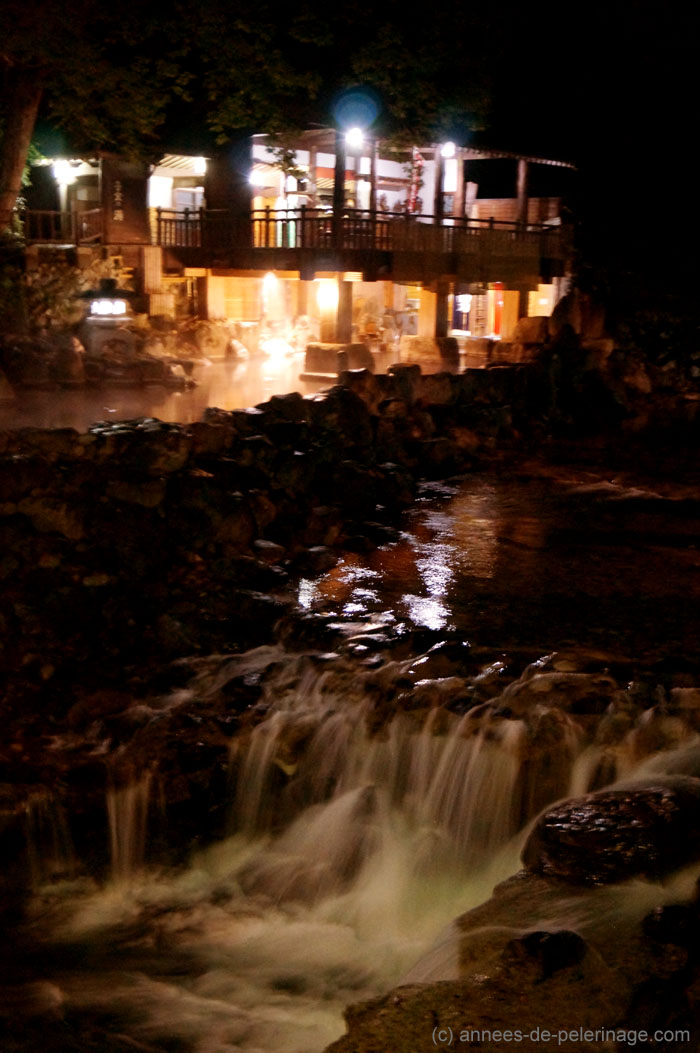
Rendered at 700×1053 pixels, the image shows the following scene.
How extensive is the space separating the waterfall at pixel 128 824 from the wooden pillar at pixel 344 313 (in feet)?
50.9

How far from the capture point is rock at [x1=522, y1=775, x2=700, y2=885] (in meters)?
5.38

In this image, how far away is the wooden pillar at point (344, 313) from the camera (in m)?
21.6

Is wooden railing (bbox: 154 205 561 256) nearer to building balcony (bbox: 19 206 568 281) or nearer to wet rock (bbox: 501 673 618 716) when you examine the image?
building balcony (bbox: 19 206 568 281)

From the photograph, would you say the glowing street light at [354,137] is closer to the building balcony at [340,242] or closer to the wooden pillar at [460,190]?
the building balcony at [340,242]

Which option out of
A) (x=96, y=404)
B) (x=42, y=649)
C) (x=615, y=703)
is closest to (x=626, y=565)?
(x=615, y=703)

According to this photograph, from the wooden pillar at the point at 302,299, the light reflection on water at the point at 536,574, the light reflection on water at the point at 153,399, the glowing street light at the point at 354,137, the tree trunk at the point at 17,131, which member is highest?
the glowing street light at the point at 354,137

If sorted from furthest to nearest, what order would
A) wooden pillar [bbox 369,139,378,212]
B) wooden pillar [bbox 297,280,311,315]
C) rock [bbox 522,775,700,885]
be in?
wooden pillar [bbox 297,280,311,315] → wooden pillar [bbox 369,139,378,212] → rock [bbox 522,775,700,885]

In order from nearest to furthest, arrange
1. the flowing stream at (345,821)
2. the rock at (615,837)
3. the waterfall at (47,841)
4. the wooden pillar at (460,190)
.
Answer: the rock at (615,837) → the flowing stream at (345,821) → the waterfall at (47,841) → the wooden pillar at (460,190)

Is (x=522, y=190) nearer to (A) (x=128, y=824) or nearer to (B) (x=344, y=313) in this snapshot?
(B) (x=344, y=313)

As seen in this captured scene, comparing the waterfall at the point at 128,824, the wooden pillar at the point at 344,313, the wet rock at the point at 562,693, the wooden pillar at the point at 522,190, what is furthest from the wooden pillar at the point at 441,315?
the waterfall at the point at 128,824

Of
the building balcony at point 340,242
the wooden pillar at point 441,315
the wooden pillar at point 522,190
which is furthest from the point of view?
the wooden pillar at point 522,190

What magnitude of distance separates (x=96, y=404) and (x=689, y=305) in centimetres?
1602

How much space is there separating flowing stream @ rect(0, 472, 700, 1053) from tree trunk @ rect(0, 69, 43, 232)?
1220cm

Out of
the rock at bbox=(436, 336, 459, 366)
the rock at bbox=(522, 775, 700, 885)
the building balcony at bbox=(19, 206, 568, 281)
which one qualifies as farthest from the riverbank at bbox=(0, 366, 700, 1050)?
the rock at bbox=(436, 336, 459, 366)
